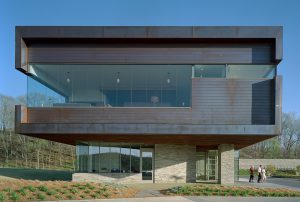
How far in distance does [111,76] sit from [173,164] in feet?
28.9

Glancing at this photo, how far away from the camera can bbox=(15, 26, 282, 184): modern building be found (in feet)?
76.6

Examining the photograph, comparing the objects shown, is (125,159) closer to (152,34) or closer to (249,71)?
(152,34)

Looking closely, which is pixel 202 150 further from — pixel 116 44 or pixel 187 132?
pixel 116 44

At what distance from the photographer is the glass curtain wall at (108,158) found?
91.9 ft

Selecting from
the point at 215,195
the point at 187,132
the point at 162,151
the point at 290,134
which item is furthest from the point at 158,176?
the point at 290,134

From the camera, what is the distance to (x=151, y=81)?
23922 mm

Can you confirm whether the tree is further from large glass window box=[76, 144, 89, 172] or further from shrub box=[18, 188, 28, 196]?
shrub box=[18, 188, 28, 196]

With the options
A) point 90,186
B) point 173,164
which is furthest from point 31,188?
point 173,164

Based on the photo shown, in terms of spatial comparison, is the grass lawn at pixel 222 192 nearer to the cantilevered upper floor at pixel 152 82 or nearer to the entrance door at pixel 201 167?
the cantilevered upper floor at pixel 152 82

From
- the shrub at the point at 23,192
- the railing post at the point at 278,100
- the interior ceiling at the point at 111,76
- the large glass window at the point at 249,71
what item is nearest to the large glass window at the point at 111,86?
the interior ceiling at the point at 111,76

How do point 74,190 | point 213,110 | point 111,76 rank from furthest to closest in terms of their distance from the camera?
point 111,76 → point 213,110 → point 74,190

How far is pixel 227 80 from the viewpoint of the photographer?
23672 mm

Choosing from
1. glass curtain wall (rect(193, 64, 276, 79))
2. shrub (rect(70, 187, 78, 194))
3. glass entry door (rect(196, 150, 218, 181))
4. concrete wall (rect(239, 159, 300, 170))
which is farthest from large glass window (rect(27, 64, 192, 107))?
concrete wall (rect(239, 159, 300, 170))

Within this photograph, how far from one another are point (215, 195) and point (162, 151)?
31.2 ft
